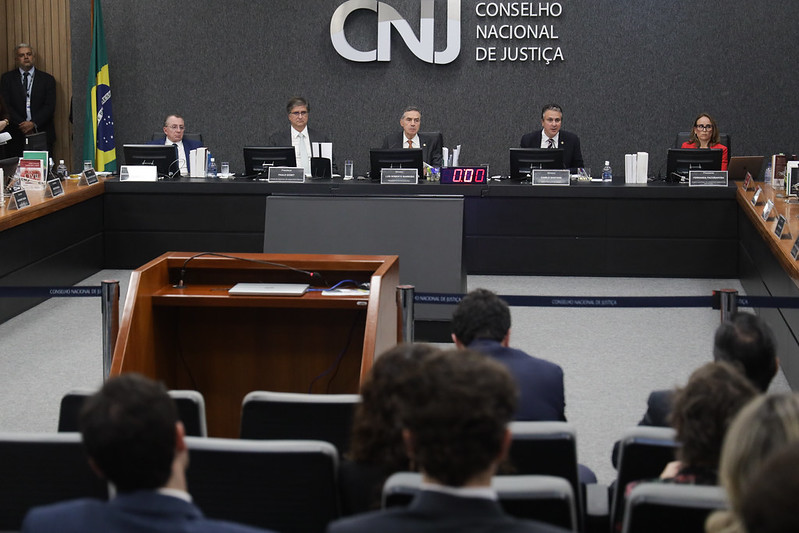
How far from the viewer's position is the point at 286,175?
762 cm

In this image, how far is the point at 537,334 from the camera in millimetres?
6098

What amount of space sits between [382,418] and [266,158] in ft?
19.5

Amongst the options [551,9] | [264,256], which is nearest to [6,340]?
[264,256]

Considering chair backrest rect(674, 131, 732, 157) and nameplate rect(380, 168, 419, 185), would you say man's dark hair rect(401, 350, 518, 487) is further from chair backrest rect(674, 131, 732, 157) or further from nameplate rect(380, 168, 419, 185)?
chair backrest rect(674, 131, 732, 157)

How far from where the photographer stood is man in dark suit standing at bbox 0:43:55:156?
10250mm

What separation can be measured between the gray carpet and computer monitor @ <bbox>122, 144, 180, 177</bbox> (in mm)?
1006

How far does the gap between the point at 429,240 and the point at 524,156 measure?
81.7 inches

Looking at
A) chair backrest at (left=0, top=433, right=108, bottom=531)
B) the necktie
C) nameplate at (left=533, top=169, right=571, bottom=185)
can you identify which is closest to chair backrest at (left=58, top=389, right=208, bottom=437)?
chair backrest at (left=0, top=433, right=108, bottom=531)

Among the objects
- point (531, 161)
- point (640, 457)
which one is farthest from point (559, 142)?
point (640, 457)

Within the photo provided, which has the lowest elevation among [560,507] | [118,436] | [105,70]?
[560,507]

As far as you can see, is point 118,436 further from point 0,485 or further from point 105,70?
point 105,70

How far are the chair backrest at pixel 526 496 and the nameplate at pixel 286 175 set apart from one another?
583 cm

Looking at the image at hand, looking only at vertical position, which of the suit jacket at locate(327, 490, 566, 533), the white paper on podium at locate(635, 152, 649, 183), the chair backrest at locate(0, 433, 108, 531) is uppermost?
the white paper on podium at locate(635, 152, 649, 183)

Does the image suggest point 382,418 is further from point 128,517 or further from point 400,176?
point 400,176
